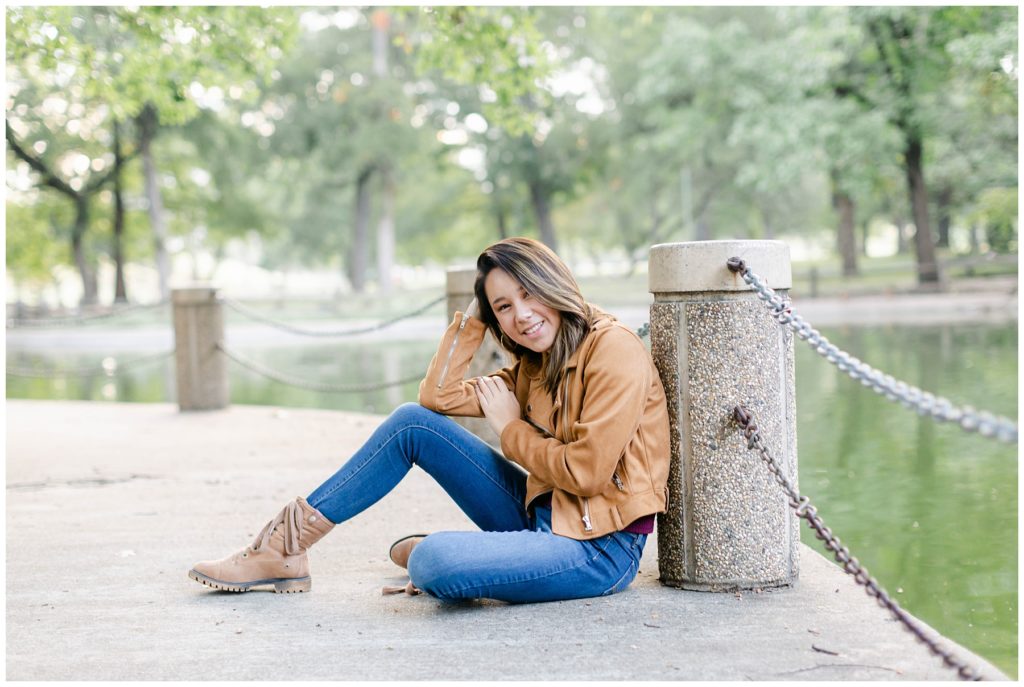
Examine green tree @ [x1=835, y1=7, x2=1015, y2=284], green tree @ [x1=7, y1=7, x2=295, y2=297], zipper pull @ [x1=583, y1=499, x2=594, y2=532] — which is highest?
green tree @ [x1=835, y1=7, x2=1015, y2=284]

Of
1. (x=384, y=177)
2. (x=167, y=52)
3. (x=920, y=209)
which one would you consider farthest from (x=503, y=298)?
(x=384, y=177)

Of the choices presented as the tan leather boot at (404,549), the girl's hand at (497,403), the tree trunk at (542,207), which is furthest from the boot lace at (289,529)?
the tree trunk at (542,207)

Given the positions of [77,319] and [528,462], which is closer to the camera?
[528,462]

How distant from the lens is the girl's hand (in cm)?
377

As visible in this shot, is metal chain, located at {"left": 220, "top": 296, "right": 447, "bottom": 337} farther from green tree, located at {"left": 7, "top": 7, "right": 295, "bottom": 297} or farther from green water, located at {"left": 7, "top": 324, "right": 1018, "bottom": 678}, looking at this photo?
green tree, located at {"left": 7, "top": 7, "right": 295, "bottom": 297}

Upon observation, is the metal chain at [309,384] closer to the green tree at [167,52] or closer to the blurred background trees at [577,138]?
the green tree at [167,52]

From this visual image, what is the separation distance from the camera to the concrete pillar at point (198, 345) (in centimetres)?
1016

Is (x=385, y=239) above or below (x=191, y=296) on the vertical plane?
above

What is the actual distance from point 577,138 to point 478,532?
119 feet

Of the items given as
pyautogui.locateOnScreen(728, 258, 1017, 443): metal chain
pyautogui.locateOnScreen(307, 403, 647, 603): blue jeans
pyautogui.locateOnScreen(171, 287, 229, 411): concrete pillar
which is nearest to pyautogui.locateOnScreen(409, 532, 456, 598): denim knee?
pyautogui.locateOnScreen(307, 403, 647, 603): blue jeans

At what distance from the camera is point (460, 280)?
23.0 feet

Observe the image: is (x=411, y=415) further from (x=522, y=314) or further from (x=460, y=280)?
(x=460, y=280)

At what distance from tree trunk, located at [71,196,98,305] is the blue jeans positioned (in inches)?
1309

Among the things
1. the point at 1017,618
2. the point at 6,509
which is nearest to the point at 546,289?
the point at 1017,618
